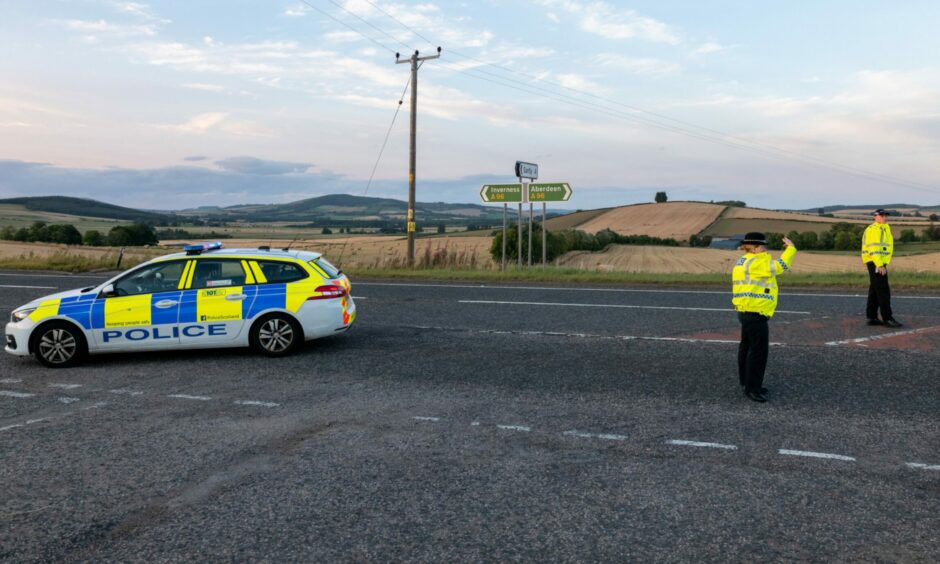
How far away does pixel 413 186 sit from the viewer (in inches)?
979

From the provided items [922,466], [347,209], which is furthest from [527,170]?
[347,209]

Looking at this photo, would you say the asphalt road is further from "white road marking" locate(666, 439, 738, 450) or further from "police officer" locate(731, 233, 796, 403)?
"police officer" locate(731, 233, 796, 403)

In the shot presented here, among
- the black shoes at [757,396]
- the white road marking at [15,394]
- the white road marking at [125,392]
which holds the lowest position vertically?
the white road marking at [15,394]

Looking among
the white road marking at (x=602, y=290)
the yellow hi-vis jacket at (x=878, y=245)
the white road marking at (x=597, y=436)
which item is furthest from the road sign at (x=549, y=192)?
the white road marking at (x=597, y=436)

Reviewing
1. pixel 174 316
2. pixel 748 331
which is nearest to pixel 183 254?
pixel 174 316

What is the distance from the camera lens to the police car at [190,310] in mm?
9297

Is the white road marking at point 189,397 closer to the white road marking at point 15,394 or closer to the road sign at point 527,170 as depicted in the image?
the white road marking at point 15,394

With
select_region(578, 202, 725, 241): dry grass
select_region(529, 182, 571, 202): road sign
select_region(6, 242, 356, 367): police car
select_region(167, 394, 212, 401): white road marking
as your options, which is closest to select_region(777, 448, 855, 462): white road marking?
select_region(167, 394, 212, 401): white road marking

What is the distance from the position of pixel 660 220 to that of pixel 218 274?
66739mm

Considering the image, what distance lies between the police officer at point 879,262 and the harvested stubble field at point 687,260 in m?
24.0

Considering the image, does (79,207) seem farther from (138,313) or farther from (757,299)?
(757,299)

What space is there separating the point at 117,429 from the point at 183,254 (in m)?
3.92

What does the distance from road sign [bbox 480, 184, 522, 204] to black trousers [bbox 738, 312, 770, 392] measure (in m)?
15.6

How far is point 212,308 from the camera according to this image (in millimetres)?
9586
